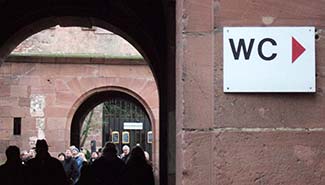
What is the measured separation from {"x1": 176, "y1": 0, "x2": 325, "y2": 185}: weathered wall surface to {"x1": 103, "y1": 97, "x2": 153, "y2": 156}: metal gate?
21.9 m

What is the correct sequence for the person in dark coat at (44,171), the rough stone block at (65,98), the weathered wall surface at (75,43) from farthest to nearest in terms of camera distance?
1. the rough stone block at (65,98)
2. the weathered wall surface at (75,43)
3. the person in dark coat at (44,171)

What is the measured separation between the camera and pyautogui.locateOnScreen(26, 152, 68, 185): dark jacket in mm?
7730

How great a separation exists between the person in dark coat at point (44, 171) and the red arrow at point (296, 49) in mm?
4699

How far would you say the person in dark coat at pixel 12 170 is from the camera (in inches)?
299

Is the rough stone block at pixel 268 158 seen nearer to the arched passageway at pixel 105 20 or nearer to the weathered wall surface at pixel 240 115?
the weathered wall surface at pixel 240 115

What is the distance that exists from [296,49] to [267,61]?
15 centimetres

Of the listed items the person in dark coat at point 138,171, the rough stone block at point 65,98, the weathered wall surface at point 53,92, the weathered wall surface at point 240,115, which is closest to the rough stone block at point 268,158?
the weathered wall surface at point 240,115

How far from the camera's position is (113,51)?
18.0 m

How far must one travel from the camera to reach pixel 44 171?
7.76 metres

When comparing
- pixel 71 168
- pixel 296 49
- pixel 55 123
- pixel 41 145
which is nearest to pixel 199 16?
pixel 296 49

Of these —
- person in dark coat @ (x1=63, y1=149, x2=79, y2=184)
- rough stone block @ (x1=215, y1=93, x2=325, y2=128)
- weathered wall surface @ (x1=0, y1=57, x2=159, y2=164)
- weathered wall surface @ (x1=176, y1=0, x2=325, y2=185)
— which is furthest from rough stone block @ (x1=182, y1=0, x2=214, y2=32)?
weathered wall surface @ (x1=0, y1=57, x2=159, y2=164)

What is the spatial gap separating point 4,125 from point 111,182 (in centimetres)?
994

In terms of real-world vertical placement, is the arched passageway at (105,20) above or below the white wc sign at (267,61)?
above

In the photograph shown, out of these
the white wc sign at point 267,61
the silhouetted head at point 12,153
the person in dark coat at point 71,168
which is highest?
the white wc sign at point 267,61
